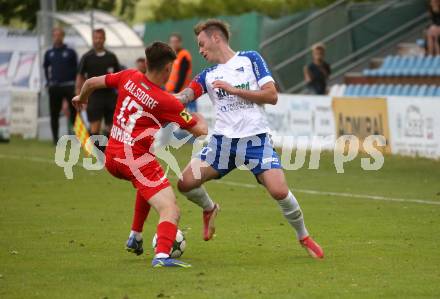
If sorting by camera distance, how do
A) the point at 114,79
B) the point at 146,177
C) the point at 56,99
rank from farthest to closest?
the point at 56,99 < the point at 114,79 < the point at 146,177

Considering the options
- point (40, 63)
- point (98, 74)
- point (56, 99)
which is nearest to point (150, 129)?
point (98, 74)

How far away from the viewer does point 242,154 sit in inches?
407

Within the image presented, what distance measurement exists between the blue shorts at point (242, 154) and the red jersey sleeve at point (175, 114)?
32.0 inches

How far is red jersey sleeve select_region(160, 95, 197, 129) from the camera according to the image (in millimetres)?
9672

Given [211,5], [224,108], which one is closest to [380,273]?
[224,108]

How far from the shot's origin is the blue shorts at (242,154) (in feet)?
33.7

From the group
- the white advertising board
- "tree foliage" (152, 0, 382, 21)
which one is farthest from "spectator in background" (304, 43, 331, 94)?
"tree foliage" (152, 0, 382, 21)

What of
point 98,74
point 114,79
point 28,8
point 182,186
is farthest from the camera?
point 28,8

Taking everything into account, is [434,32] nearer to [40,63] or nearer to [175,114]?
[40,63]

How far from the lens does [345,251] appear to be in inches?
420

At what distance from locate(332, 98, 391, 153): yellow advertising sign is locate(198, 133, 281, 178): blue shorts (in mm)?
11466

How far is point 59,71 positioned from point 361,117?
6.39 meters

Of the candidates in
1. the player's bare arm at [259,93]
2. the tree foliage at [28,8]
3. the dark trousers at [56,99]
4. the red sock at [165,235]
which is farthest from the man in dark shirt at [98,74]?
the tree foliage at [28,8]

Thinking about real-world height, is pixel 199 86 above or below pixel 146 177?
above
